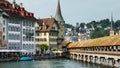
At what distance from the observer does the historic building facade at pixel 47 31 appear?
140 metres

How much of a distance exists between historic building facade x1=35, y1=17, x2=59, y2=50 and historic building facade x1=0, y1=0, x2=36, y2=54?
24.2m

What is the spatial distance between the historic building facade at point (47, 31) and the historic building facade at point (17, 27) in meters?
24.2

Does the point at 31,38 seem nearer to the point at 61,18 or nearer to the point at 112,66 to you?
the point at 61,18

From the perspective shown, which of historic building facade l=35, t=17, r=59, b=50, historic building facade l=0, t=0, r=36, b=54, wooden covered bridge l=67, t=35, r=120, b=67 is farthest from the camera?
historic building facade l=35, t=17, r=59, b=50

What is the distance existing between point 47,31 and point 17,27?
33.0 m

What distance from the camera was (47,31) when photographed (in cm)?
13962

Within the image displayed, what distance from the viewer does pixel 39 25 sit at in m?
142

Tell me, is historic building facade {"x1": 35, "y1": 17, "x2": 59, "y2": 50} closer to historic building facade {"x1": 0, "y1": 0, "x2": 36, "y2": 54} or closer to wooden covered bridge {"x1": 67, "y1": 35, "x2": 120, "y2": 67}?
historic building facade {"x1": 0, "y1": 0, "x2": 36, "y2": 54}

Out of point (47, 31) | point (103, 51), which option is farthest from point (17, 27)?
point (103, 51)

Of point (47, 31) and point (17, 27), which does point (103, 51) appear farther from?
point (47, 31)

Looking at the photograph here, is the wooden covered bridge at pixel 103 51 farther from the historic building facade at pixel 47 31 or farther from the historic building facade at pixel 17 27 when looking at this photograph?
the historic building facade at pixel 47 31

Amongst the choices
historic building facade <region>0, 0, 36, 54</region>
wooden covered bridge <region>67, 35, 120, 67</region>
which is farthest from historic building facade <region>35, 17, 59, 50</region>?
wooden covered bridge <region>67, 35, 120, 67</region>

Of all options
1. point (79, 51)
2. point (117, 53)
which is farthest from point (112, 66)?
point (79, 51)

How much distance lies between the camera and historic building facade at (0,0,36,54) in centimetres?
10169
